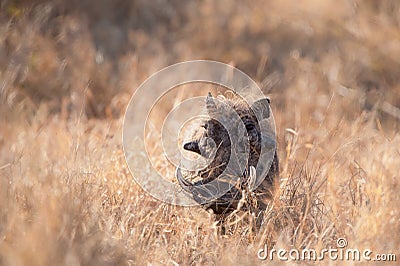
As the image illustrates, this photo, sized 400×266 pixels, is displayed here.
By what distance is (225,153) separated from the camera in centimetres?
425

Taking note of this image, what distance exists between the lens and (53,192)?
4.20m

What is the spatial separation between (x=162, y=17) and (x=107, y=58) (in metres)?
1.71

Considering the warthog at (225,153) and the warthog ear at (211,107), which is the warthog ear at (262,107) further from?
the warthog ear at (211,107)

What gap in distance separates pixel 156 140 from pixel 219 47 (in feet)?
15.1

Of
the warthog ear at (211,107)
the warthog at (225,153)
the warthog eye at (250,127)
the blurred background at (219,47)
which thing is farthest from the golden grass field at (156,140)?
the warthog ear at (211,107)

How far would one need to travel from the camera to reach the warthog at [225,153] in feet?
13.9

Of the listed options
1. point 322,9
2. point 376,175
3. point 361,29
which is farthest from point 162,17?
point 376,175

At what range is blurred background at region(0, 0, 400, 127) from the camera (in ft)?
27.2

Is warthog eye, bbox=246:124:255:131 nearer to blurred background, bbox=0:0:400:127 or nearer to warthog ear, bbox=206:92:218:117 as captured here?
warthog ear, bbox=206:92:218:117

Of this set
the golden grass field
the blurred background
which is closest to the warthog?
the golden grass field

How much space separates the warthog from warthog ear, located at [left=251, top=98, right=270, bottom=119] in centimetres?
6

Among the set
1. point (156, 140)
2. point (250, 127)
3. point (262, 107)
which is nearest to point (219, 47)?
point (156, 140)

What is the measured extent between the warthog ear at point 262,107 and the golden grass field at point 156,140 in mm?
478

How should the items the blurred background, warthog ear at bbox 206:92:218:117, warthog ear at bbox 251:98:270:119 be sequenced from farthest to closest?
the blurred background < warthog ear at bbox 251:98:270:119 < warthog ear at bbox 206:92:218:117
